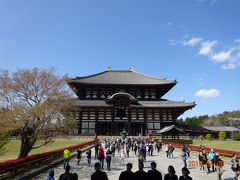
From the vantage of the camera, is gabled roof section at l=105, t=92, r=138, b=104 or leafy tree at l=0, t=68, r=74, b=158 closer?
leafy tree at l=0, t=68, r=74, b=158

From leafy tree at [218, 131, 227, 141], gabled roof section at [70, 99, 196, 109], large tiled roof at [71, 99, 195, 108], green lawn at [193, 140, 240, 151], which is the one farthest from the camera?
leafy tree at [218, 131, 227, 141]

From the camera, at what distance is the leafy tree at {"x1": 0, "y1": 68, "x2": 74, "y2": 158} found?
19.1 metres

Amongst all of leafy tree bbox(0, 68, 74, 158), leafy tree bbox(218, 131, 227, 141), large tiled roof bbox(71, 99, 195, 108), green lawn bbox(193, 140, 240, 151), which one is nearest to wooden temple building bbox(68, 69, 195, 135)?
large tiled roof bbox(71, 99, 195, 108)

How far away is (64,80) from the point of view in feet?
73.3

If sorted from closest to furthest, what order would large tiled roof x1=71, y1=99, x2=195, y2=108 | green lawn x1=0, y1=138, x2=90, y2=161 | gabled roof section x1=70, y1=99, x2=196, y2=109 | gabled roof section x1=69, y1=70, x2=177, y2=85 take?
green lawn x1=0, y1=138, x2=90, y2=161 < large tiled roof x1=71, y1=99, x2=195, y2=108 < gabled roof section x1=70, y1=99, x2=196, y2=109 < gabled roof section x1=69, y1=70, x2=177, y2=85

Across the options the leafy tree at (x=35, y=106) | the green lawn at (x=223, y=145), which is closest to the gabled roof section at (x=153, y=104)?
the green lawn at (x=223, y=145)

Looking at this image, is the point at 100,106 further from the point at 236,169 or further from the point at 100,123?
the point at 236,169

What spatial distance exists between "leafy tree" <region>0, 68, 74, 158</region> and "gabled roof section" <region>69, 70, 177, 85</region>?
3452 cm

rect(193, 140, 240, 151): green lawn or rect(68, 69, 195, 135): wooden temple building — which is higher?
rect(68, 69, 195, 135): wooden temple building

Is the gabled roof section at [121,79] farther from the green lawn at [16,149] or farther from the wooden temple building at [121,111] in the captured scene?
the green lawn at [16,149]

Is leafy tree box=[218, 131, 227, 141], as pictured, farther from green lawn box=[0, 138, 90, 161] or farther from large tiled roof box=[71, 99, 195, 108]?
green lawn box=[0, 138, 90, 161]

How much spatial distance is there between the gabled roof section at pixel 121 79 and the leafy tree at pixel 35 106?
34524mm

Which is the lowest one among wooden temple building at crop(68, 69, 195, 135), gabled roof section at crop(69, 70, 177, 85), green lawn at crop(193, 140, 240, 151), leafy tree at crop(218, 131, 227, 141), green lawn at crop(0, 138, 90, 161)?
green lawn at crop(0, 138, 90, 161)

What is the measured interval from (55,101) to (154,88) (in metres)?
41.8
